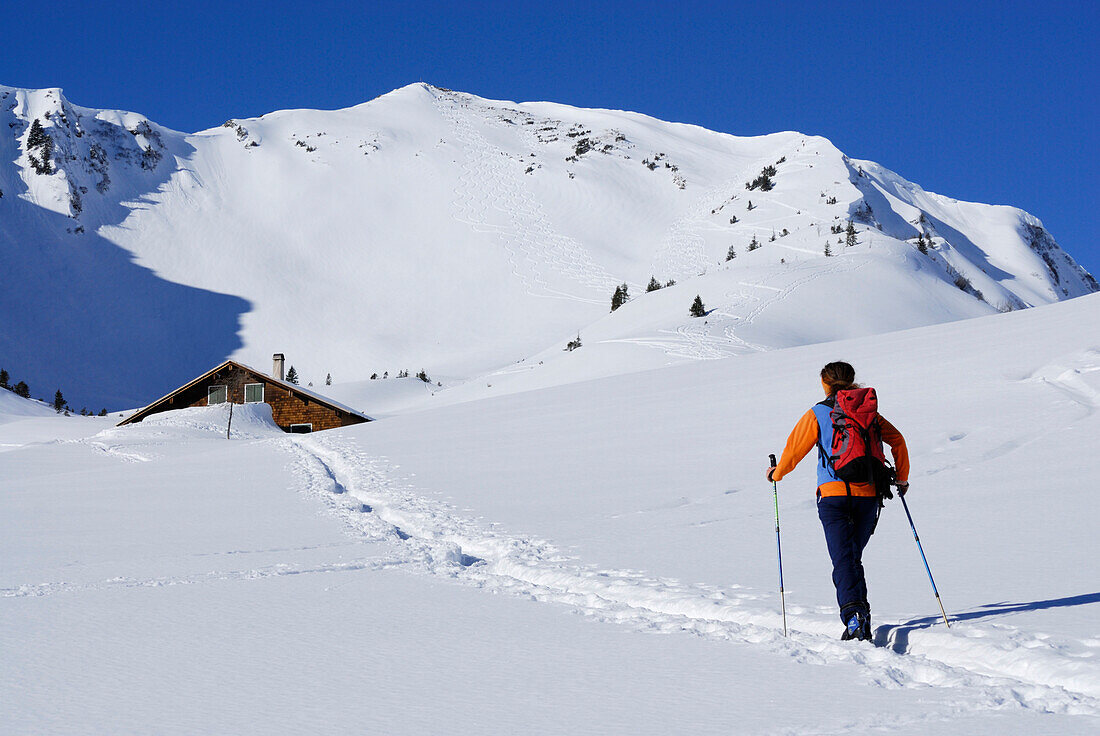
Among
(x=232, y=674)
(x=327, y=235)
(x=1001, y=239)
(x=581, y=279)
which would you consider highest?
(x=1001, y=239)

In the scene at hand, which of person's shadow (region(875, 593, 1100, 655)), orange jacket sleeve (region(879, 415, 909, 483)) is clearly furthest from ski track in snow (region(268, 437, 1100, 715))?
orange jacket sleeve (region(879, 415, 909, 483))

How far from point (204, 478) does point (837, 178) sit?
97352 mm

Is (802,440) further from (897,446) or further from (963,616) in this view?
(963,616)

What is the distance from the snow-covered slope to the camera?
5841 cm

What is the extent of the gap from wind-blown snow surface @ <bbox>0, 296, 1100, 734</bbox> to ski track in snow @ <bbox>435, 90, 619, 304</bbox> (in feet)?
248

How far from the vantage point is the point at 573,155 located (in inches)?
5354

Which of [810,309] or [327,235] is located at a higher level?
[327,235]

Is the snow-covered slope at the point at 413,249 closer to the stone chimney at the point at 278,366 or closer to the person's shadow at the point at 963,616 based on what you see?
the stone chimney at the point at 278,366

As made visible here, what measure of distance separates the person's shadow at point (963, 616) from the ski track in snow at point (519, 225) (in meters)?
83.6

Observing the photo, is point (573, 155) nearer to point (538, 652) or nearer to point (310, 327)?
point (310, 327)

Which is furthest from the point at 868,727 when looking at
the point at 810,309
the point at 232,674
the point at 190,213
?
the point at 190,213

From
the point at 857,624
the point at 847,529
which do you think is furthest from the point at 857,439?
the point at 857,624

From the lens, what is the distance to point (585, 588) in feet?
23.4

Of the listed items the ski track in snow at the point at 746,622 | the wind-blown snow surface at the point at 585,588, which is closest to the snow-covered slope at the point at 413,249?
the wind-blown snow surface at the point at 585,588
